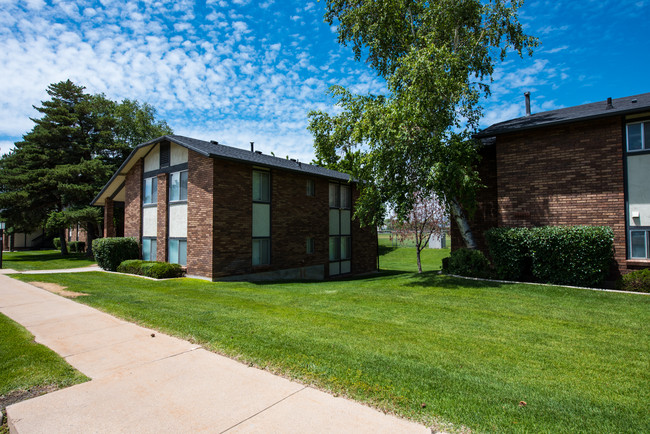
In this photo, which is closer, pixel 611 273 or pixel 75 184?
pixel 611 273

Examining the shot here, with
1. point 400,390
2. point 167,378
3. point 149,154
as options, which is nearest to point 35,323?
point 167,378

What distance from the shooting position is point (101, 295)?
973 cm

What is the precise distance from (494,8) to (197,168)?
14.1 m

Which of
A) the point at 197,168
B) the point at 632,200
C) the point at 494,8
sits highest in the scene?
the point at 494,8

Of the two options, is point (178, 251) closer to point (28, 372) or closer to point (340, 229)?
Result: point (340, 229)

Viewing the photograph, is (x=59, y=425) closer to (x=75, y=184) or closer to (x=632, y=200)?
(x=632, y=200)

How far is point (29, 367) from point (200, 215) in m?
10.6

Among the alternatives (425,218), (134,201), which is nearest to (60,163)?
(134,201)

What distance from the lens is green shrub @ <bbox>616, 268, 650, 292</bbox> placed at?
31.1 feet

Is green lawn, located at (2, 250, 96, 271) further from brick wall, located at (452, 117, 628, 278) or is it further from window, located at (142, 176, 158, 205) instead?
brick wall, located at (452, 117, 628, 278)

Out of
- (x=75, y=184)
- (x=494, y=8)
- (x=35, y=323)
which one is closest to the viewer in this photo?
(x=35, y=323)

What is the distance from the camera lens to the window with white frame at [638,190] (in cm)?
1034

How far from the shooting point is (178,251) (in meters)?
16.3

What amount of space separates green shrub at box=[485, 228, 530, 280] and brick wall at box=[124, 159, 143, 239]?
17188 mm
